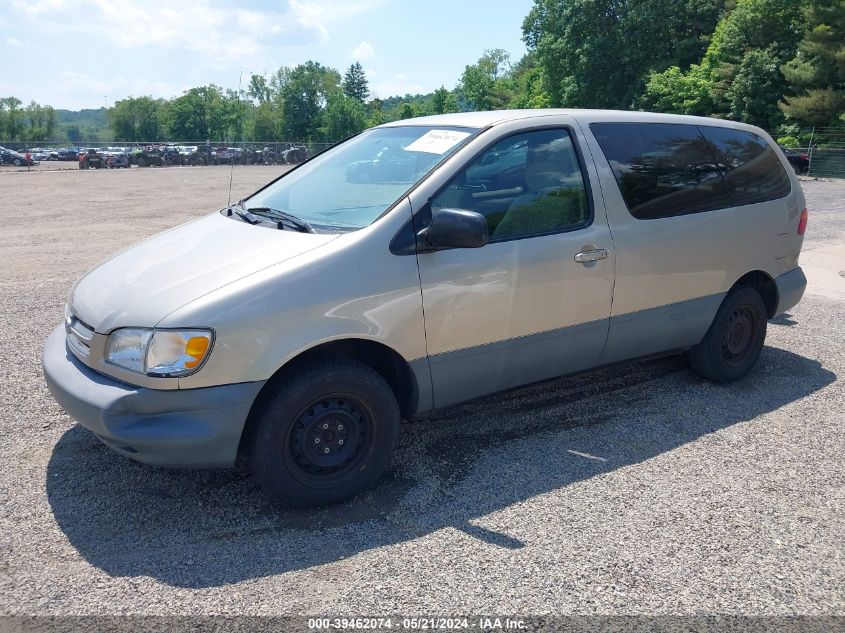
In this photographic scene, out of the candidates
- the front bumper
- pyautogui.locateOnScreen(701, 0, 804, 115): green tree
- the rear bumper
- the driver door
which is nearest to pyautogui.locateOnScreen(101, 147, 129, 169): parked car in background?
pyautogui.locateOnScreen(701, 0, 804, 115): green tree

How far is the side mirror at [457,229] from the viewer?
348 centimetres

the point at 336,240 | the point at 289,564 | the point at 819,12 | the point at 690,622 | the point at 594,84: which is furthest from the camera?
the point at 594,84

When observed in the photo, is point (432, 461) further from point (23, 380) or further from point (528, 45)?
point (528, 45)

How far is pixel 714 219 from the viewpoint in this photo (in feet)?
15.9

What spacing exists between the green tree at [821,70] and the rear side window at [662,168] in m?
34.7

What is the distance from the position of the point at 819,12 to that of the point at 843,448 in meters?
39.4

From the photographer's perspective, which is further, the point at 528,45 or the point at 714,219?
the point at 528,45

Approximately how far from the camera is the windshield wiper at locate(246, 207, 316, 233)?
12.2ft

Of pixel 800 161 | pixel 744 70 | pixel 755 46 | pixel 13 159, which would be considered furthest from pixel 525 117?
pixel 13 159

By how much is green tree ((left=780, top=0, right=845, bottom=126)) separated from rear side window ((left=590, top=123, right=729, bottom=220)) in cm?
3467

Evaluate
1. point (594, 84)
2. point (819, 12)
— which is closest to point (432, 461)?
point (819, 12)

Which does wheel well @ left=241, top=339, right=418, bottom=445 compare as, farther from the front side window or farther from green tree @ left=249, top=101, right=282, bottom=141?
green tree @ left=249, top=101, right=282, bottom=141

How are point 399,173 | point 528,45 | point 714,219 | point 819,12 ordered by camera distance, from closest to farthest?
point 399,173
point 714,219
point 819,12
point 528,45

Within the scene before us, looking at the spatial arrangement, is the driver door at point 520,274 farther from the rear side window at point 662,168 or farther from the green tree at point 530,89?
the green tree at point 530,89
